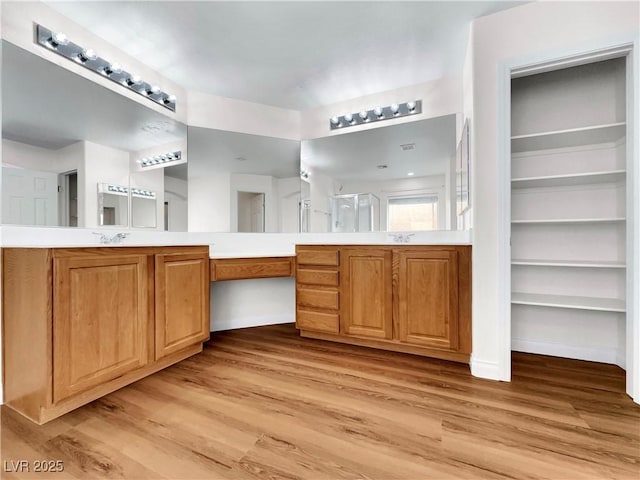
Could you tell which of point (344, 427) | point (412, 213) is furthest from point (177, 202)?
point (344, 427)

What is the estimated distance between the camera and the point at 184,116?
9.06 ft

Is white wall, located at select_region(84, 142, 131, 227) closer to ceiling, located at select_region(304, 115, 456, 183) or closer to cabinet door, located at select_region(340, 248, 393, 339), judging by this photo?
ceiling, located at select_region(304, 115, 456, 183)

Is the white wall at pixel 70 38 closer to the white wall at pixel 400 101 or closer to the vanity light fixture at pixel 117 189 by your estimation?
the vanity light fixture at pixel 117 189

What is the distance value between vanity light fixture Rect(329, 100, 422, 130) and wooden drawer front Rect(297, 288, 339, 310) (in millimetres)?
1724

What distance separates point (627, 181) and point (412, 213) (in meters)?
1.35

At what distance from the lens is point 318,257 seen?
2580mm

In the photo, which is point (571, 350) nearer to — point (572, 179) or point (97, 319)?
point (572, 179)

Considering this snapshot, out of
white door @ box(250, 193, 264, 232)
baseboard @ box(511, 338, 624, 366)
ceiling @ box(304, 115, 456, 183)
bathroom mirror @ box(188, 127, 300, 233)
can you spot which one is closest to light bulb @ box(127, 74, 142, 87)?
bathroom mirror @ box(188, 127, 300, 233)

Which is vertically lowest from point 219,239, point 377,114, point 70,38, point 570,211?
point 219,239

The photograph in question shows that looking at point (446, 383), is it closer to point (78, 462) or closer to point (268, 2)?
point (78, 462)

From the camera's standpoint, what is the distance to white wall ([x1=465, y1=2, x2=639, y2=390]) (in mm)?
1765

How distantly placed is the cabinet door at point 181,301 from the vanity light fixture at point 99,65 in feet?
4.79

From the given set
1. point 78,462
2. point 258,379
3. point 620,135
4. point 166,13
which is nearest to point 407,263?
point 258,379

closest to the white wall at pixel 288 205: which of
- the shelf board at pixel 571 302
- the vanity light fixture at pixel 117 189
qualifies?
the vanity light fixture at pixel 117 189
